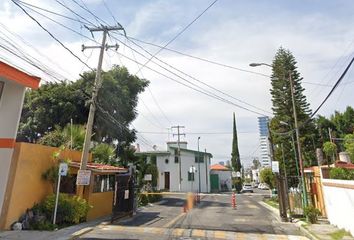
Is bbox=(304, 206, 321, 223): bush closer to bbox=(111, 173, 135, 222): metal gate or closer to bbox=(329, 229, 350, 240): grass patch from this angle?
bbox=(329, 229, 350, 240): grass patch

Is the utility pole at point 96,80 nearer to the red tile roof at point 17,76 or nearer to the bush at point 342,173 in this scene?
the red tile roof at point 17,76

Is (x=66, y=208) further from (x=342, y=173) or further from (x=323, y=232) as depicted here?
(x=342, y=173)

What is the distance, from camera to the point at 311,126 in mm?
41344

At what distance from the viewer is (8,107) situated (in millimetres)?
13016

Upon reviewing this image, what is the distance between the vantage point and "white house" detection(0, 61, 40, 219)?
12.3 metres

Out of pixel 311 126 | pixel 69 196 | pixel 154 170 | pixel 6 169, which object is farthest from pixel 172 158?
pixel 6 169

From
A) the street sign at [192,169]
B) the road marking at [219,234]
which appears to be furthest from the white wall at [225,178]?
the road marking at [219,234]

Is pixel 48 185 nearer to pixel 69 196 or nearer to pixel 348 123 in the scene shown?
pixel 69 196

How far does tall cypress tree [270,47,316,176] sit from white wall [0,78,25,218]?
106 ft

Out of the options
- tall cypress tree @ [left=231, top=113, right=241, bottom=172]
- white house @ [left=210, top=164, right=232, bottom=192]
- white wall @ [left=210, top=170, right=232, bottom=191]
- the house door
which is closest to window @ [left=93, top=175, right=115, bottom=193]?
the house door

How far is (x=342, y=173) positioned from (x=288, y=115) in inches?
1031

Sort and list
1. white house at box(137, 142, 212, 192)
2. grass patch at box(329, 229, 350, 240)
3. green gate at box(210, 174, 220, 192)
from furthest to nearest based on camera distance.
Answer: green gate at box(210, 174, 220, 192) < white house at box(137, 142, 212, 192) < grass patch at box(329, 229, 350, 240)

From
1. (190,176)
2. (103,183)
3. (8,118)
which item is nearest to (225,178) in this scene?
(190,176)

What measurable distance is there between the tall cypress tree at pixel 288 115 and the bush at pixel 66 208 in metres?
29.6
